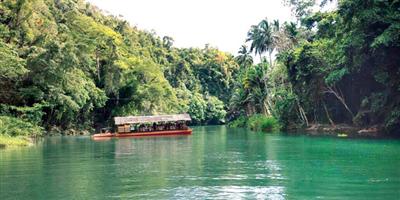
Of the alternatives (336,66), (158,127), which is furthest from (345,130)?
(158,127)

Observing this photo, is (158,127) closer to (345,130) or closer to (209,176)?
(345,130)

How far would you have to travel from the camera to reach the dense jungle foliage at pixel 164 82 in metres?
38.1

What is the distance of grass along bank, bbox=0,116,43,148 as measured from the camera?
35331 mm

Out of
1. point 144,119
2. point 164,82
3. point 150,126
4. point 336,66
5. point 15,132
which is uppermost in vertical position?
point 164,82

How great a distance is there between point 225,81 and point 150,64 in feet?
161

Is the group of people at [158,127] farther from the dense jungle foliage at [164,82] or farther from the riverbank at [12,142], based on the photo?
the riverbank at [12,142]

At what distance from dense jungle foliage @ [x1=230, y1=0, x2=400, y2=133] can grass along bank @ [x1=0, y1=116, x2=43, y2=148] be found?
24.8 meters

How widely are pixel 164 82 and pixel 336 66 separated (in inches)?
1325

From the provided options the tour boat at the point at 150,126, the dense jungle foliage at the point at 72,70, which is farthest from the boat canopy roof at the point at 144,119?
the dense jungle foliage at the point at 72,70

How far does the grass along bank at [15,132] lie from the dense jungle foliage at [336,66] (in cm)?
2481

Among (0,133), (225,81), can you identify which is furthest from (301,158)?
(225,81)

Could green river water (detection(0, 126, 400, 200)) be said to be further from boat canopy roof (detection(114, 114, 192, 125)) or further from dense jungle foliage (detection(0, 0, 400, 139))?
boat canopy roof (detection(114, 114, 192, 125))

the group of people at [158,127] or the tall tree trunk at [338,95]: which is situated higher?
the tall tree trunk at [338,95]

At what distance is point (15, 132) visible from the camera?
3928 centimetres
